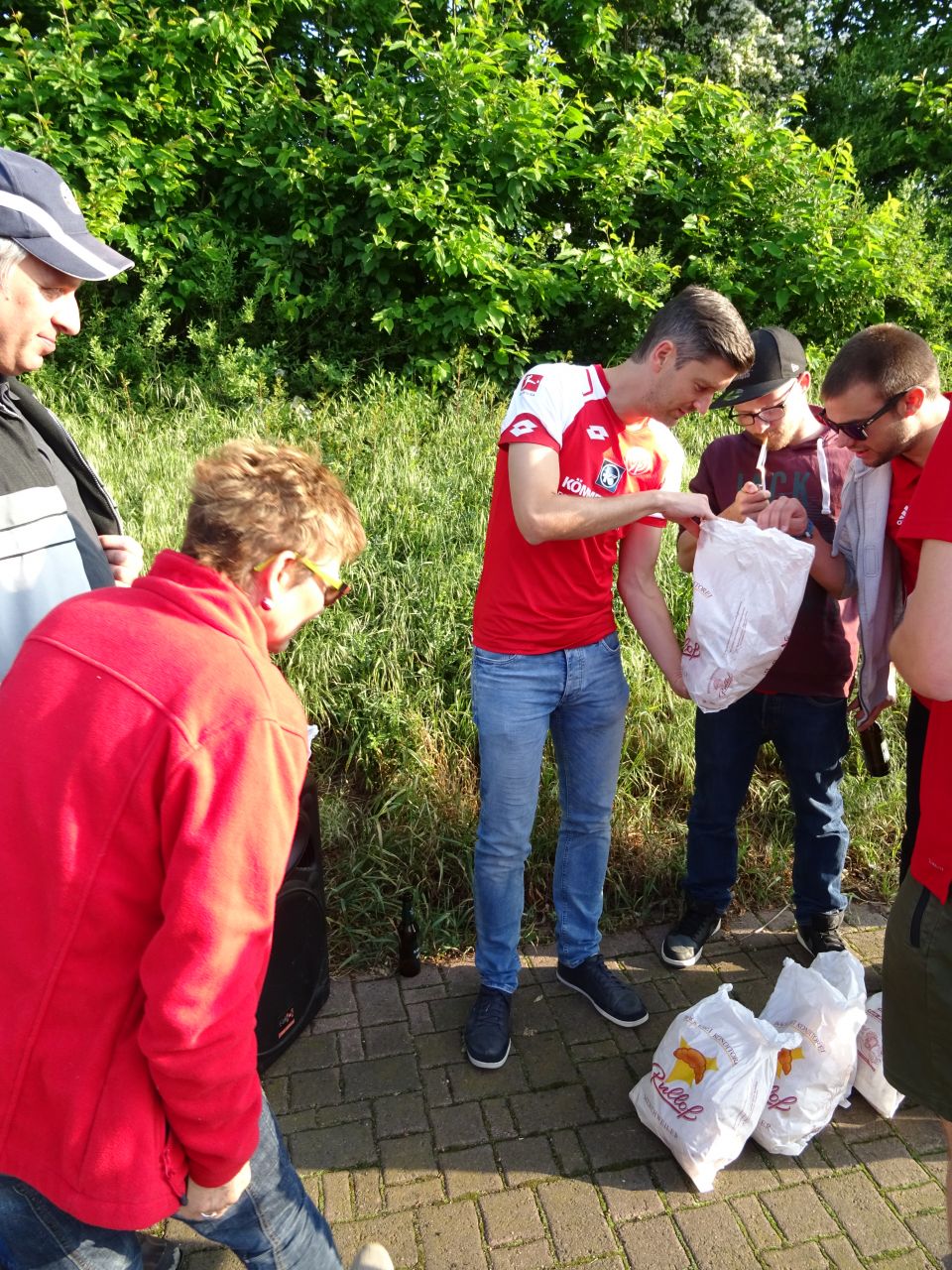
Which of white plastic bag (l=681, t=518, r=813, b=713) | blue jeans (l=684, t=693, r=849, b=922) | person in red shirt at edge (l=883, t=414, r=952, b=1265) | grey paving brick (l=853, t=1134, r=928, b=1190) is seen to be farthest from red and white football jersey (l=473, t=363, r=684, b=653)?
grey paving brick (l=853, t=1134, r=928, b=1190)

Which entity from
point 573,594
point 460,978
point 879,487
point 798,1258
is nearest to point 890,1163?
point 798,1258

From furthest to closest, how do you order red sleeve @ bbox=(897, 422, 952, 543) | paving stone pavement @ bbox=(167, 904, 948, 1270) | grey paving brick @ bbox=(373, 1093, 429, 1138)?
grey paving brick @ bbox=(373, 1093, 429, 1138) < paving stone pavement @ bbox=(167, 904, 948, 1270) < red sleeve @ bbox=(897, 422, 952, 543)

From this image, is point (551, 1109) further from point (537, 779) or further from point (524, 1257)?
point (537, 779)

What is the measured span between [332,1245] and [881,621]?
2.30 meters

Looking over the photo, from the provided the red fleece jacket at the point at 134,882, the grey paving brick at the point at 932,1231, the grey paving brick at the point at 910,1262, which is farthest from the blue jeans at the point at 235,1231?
the grey paving brick at the point at 932,1231

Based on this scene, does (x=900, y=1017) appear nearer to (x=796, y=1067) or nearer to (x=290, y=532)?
(x=796, y=1067)

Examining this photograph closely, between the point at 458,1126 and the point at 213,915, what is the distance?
1.78 metres

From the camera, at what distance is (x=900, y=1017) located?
1.85 m

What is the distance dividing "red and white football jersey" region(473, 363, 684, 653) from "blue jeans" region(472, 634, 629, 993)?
9cm

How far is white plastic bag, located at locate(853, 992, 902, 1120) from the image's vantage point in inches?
102

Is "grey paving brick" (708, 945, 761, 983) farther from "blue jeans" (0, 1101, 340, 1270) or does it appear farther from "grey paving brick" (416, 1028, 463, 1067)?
"blue jeans" (0, 1101, 340, 1270)

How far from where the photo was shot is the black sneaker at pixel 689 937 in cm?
322

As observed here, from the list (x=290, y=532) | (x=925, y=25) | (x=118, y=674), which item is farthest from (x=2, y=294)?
(x=925, y=25)

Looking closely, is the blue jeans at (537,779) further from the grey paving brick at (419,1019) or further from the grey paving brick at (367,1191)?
the grey paving brick at (367,1191)
